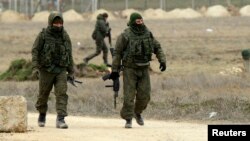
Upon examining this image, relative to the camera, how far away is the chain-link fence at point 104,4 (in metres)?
73.0

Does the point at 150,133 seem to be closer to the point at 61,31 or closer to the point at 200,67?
the point at 61,31

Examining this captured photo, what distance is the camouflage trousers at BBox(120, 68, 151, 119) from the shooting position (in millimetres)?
15430

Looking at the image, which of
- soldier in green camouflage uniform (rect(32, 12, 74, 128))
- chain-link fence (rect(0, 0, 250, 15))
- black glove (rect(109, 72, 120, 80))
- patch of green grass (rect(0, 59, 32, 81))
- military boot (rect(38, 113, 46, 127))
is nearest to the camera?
soldier in green camouflage uniform (rect(32, 12, 74, 128))

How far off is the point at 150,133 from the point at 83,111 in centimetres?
551

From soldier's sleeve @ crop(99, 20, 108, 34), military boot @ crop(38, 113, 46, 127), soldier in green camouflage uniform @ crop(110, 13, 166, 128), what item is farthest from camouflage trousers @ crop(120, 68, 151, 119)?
soldier's sleeve @ crop(99, 20, 108, 34)

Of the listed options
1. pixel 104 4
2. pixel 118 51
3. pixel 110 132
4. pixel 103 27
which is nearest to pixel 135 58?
pixel 118 51

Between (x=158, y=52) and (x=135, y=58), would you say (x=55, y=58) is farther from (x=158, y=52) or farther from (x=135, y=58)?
(x=158, y=52)

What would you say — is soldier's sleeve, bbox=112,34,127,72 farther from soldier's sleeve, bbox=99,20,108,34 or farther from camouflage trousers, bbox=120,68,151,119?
soldier's sleeve, bbox=99,20,108,34

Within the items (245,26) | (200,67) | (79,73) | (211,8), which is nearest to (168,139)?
(79,73)

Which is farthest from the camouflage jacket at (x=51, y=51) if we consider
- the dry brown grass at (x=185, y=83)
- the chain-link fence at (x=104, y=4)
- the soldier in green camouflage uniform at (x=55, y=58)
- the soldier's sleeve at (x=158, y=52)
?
the chain-link fence at (x=104, y=4)

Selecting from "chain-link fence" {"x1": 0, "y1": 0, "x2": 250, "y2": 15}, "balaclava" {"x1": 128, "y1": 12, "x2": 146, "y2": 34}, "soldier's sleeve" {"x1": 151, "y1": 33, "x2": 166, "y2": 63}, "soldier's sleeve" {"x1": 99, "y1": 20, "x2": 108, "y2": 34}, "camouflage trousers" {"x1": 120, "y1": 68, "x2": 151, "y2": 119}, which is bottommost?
"chain-link fence" {"x1": 0, "y1": 0, "x2": 250, "y2": 15}

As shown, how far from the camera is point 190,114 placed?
18.8 metres

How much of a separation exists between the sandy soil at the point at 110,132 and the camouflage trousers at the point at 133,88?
1.06ft

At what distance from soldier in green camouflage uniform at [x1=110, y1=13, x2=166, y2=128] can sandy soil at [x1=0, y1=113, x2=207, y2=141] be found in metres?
0.53
